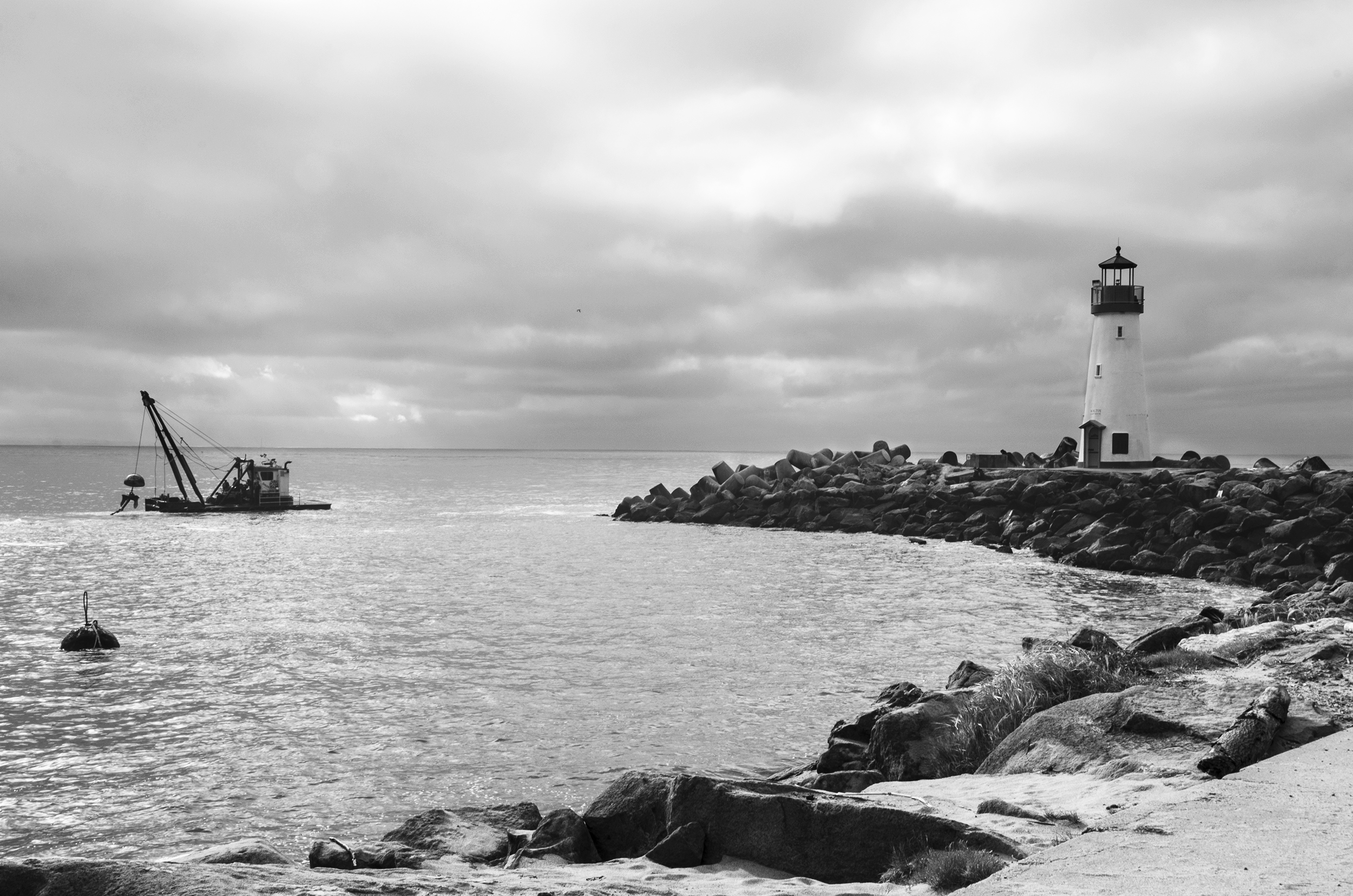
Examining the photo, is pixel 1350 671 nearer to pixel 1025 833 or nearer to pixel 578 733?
pixel 1025 833

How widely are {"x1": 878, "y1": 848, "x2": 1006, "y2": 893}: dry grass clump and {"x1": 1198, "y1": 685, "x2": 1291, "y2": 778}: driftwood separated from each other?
9.97 ft

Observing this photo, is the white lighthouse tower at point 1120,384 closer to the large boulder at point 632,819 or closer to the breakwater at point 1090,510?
the breakwater at point 1090,510

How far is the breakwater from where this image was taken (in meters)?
33.0

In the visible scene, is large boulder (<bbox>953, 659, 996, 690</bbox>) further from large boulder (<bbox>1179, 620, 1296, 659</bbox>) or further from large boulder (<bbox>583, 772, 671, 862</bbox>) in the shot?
large boulder (<bbox>583, 772, 671, 862</bbox>)

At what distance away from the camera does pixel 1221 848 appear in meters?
6.94

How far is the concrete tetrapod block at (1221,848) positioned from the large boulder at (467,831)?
5091 mm

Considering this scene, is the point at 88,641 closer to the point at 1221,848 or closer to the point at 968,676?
the point at 968,676

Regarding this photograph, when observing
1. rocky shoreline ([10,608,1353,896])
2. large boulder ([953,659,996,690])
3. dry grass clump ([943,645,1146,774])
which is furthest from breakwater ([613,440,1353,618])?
rocky shoreline ([10,608,1353,896])

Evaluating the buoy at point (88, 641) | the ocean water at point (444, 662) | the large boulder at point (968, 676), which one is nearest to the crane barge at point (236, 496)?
the ocean water at point (444, 662)

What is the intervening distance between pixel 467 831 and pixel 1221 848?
6.78 meters

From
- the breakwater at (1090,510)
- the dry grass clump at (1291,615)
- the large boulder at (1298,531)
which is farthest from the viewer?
the large boulder at (1298,531)

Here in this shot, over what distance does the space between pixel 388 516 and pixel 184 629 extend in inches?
1815

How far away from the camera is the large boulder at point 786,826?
790cm

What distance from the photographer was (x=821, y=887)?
7645 mm
